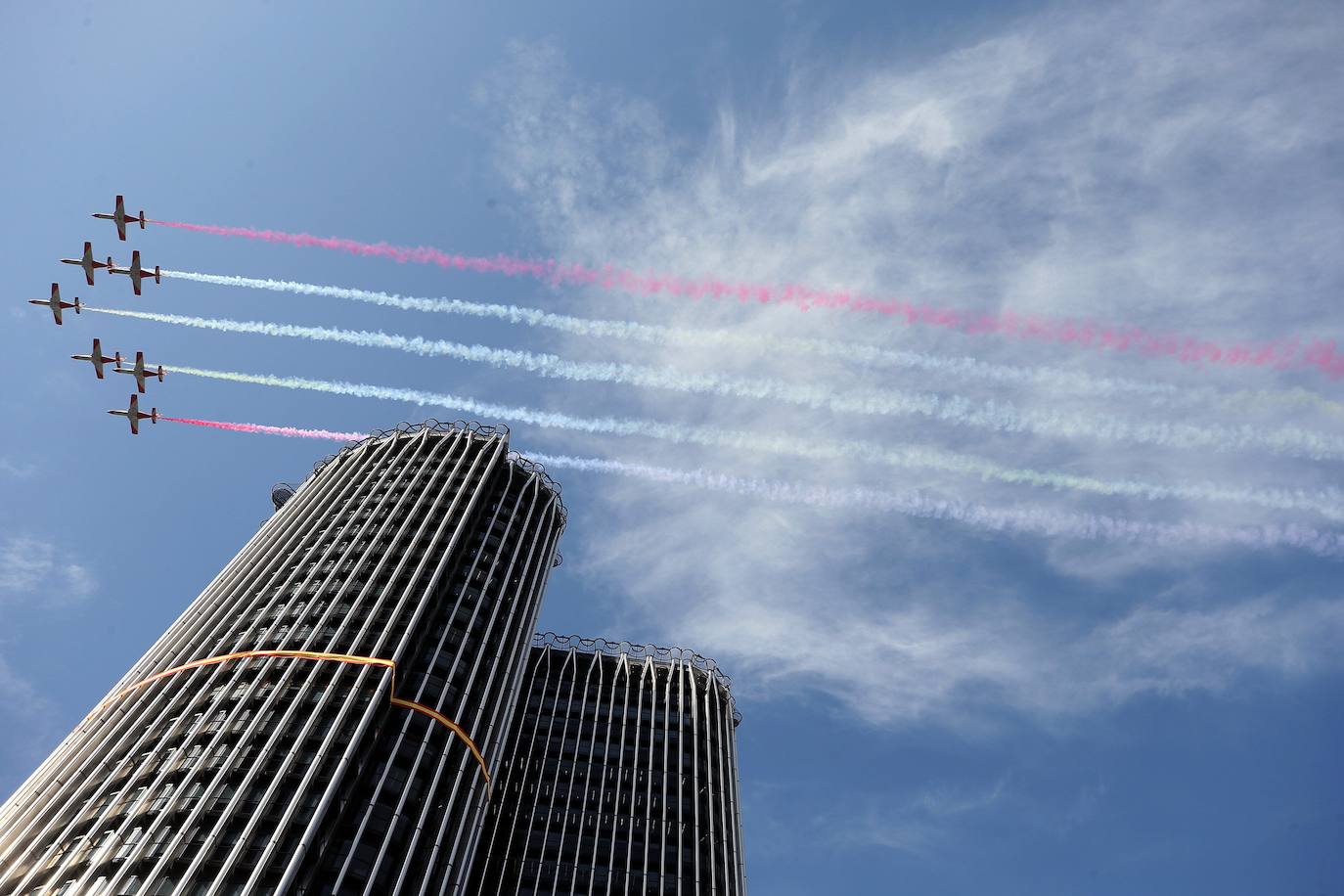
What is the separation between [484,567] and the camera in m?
93.0

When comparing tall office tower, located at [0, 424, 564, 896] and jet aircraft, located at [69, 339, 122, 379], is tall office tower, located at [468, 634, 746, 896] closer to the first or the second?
tall office tower, located at [0, 424, 564, 896]

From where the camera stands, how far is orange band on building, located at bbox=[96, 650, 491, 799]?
2923 inches

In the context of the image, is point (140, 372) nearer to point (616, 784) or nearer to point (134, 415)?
point (134, 415)

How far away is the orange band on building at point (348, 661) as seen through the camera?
7425 cm

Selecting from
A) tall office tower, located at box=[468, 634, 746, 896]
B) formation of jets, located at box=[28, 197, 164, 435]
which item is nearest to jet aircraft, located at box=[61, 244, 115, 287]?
formation of jets, located at box=[28, 197, 164, 435]

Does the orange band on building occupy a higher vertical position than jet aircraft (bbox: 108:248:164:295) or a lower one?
lower

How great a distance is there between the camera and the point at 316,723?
68750mm

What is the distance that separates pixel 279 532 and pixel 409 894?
46.3 m

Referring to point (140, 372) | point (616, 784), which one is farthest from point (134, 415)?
point (616, 784)

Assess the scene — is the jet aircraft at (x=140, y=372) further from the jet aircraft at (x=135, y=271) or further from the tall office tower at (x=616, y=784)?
the tall office tower at (x=616, y=784)

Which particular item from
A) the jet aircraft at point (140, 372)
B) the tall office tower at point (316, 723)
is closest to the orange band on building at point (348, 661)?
the tall office tower at point (316, 723)

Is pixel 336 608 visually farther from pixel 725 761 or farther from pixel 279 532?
pixel 725 761

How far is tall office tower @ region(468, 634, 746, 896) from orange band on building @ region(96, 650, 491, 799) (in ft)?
84.4

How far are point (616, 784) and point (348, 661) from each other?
44.1 meters
